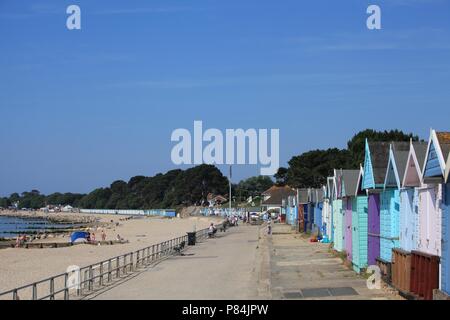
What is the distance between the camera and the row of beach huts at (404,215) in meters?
12.4

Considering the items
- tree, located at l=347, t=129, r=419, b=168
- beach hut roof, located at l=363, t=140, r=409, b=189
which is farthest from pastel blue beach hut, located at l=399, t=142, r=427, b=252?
tree, located at l=347, t=129, r=419, b=168

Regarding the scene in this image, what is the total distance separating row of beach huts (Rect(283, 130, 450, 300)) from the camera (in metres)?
12.4

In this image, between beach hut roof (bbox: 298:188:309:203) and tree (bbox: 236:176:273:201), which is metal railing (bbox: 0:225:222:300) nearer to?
beach hut roof (bbox: 298:188:309:203)

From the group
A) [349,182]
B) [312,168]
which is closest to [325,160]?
[312,168]

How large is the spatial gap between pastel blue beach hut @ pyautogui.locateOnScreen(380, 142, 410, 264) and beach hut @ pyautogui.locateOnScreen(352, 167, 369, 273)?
2141 millimetres

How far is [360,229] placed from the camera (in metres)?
21.1

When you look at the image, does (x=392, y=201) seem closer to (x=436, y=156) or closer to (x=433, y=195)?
(x=433, y=195)

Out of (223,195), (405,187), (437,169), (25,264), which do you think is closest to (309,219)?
(25,264)

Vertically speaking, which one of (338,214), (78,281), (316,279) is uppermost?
(338,214)

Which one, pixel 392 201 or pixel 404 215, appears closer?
pixel 404 215

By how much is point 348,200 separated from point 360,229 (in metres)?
3.29

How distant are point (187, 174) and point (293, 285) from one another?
173528 millimetres

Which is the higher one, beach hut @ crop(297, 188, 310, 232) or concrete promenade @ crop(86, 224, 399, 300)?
beach hut @ crop(297, 188, 310, 232)

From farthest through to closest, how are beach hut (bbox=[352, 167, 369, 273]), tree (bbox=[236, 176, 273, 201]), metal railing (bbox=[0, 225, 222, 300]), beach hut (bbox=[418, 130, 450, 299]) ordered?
tree (bbox=[236, 176, 273, 201]) < beach hut (bbox=[352, 167, 369, 273]) < metal railing (bbox=[0, 225, 222, 300]) < beach hut (bbox=[418, 130, 450, 299])
